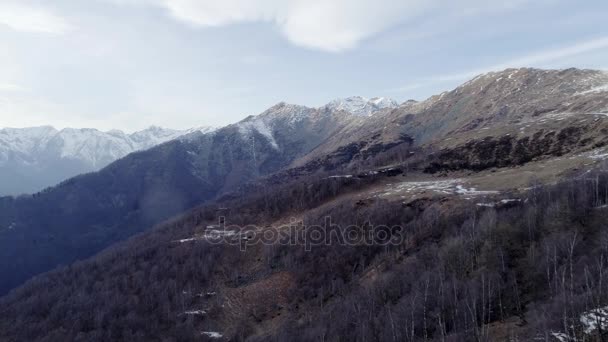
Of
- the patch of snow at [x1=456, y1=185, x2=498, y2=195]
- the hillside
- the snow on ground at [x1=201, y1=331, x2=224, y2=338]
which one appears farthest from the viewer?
the patch of snow at [x1=456, y1=185, x2=498, y2=195]

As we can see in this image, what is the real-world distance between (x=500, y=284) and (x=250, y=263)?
273 ft

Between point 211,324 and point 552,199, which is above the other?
point 552,199

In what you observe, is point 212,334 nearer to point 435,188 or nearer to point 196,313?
point 196,313

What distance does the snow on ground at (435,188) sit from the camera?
395 feet

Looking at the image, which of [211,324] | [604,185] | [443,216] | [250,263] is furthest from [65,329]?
[604,185]

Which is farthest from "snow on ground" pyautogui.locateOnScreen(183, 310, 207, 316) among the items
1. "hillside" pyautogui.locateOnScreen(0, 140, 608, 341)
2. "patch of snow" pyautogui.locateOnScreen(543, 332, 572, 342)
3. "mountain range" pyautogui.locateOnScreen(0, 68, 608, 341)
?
"patch of snow" pyautogui.locateOnScreen(543, 332, 572, 342)

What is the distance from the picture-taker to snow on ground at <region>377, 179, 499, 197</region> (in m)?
120

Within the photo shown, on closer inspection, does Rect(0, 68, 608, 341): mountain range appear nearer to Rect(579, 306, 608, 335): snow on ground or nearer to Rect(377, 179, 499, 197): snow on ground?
Rect(579, 306, 608, 335): snow on ground

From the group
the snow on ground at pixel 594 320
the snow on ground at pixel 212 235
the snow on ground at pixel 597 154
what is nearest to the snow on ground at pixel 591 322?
the snow on ground at pixel 594 320

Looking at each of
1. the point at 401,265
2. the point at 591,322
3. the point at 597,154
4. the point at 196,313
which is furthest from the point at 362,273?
the point at 597,154

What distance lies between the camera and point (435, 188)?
13362 centimetres

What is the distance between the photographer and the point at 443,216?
106250mm

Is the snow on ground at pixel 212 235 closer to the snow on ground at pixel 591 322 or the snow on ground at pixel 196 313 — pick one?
the snow on ground at pixel 196 313

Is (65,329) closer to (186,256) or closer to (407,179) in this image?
(186,256)
